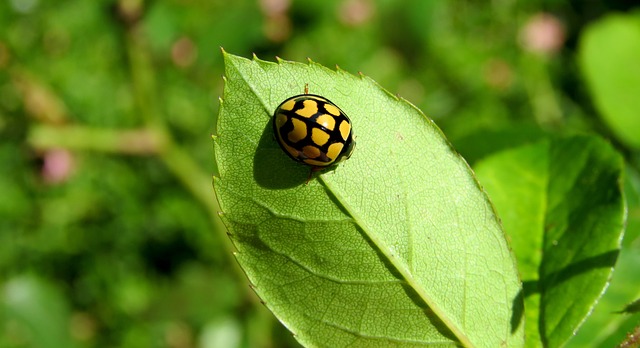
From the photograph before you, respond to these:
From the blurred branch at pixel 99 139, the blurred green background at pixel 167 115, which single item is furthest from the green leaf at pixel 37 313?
the blurred branch at pixel 99 139

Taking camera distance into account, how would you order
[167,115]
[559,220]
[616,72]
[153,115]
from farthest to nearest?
1. [167,115]
2. [153,115]
3. [616,72]
4. [559,220]

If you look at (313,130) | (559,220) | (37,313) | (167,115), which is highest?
(313,130)

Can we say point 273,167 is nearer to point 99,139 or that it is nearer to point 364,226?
point 364,226

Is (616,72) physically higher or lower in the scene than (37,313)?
higher

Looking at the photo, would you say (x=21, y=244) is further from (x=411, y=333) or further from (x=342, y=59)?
(x=411, y=333)

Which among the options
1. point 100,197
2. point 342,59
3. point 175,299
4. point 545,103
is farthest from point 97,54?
point 545,103

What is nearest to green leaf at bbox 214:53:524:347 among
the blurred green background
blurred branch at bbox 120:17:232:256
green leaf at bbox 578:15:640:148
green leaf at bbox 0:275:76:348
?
green leaf at bbox 578:15:640:148

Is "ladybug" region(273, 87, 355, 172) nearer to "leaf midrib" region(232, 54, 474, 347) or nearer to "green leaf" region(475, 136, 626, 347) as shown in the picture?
"leaf midrib" region(232, 54, 474, 347)

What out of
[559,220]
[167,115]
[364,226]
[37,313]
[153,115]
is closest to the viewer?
[364,226]

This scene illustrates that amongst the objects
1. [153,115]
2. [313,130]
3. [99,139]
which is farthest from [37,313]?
[313,130]
